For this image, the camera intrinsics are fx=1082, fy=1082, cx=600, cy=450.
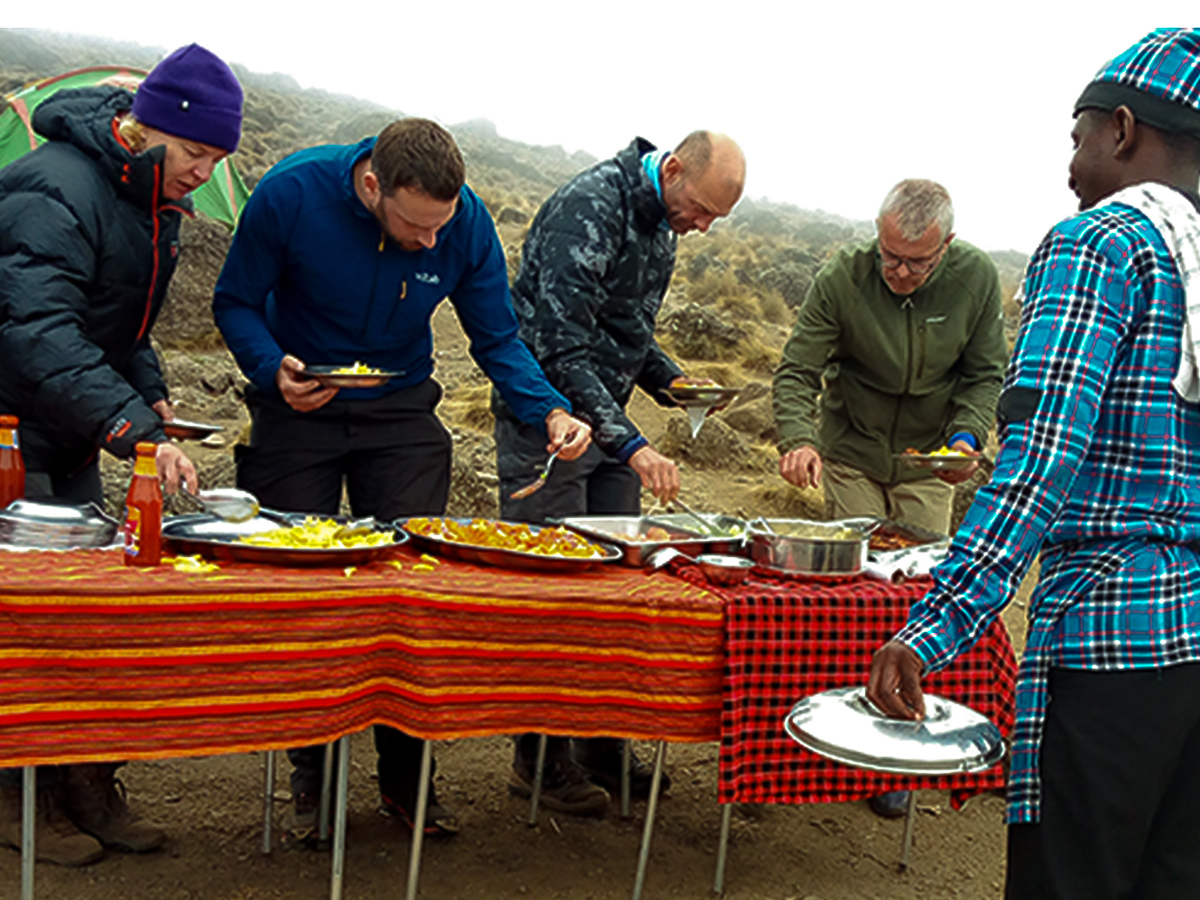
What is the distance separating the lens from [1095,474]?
5.55ft

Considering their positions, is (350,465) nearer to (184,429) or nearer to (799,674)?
(184,429)

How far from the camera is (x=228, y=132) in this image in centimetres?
312

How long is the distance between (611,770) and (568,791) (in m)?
0.27

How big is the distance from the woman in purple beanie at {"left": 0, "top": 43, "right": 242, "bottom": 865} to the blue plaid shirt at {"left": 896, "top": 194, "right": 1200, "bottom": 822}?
1969 millimetres

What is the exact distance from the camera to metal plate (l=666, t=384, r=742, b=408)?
11.4 feet

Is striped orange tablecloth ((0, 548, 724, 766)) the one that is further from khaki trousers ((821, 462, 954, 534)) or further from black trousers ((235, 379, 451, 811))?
khaki trousers ((821, 462, 954, 534))

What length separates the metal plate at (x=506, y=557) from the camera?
2.66 meters

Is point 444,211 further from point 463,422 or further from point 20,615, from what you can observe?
point 463,422

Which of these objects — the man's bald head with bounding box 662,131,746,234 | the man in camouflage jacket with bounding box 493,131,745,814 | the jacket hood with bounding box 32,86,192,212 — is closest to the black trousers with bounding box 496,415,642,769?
the man in camouflage jacket with bounding box 493,131,745,814

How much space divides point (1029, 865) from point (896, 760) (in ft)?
1.21

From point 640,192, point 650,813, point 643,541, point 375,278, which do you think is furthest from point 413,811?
point 640,192

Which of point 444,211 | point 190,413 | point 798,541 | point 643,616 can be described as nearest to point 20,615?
point 643,616

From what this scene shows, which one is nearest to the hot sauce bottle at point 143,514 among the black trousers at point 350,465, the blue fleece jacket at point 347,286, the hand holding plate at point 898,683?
the blue fleece jacket at point 347,286

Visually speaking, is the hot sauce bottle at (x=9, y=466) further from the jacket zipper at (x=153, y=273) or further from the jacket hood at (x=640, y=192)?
the jacket hood at (x=640, y=192)
